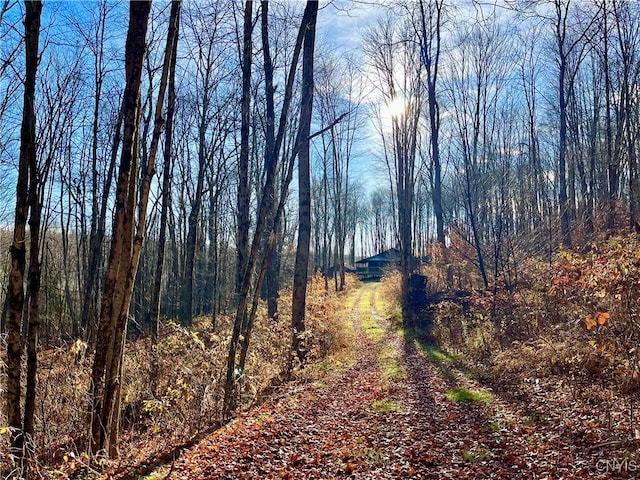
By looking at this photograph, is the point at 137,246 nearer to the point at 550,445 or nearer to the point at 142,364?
the point at 142,364

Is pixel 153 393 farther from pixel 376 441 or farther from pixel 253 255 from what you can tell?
pixel 376 441

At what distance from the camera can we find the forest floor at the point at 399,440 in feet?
14.1

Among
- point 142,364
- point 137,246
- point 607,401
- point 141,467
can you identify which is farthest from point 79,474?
Result: point 607,401

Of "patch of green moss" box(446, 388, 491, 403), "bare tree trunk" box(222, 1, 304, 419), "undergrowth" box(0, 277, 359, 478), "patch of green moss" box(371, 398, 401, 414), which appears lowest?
"patch of green moss" box(371, 398, 401, 414)

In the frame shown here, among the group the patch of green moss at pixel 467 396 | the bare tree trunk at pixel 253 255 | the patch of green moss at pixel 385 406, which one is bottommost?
the patch of green moss at pixel 385 406

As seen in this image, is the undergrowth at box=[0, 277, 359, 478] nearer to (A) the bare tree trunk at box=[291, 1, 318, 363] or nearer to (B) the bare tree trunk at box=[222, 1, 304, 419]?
(B) the bare tree trunk at box=[222, 1, 304, 419]

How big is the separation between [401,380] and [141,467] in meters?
5.38

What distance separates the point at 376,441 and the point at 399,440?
311 millimetres

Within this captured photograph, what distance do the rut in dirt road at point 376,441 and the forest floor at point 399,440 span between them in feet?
0.04

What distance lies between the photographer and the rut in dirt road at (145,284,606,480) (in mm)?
4348

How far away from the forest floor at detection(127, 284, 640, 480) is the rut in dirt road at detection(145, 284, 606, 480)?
0.01m

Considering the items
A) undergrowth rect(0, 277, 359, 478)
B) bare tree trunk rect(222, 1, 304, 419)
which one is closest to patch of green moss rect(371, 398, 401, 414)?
undergrowth rect(0, 277, 359, 478)

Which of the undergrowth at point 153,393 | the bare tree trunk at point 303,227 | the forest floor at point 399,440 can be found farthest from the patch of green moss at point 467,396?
the bare tree trunk at point 303,227

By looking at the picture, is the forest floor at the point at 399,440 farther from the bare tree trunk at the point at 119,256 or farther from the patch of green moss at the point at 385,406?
the bare tree trunk at the point at 119,256
